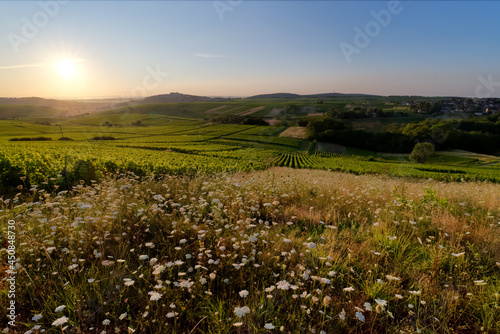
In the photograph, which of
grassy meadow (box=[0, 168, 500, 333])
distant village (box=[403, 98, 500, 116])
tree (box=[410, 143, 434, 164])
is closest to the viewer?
grassy meadow (box=[0, 168, 500, 333])

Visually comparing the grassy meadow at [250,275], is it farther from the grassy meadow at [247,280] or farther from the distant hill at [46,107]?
the distant hill at [46,107]

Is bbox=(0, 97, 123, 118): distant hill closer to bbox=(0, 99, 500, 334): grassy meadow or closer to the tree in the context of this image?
bbox=(0, 99, 500, 334): grassy meadow

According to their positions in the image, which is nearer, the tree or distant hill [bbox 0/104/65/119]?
the tree

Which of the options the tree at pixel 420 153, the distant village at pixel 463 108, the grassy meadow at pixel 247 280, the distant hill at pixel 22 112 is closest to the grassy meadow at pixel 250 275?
the grassy meadow at pixel 247 280

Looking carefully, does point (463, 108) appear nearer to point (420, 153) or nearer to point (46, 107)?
point (420, 153)

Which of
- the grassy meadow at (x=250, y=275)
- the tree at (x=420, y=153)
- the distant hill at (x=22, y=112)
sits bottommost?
the tree at (x=420, y=153)

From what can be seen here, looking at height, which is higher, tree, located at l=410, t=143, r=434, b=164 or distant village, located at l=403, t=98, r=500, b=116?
distant village, located at l=403, t=98, r=500, b=116

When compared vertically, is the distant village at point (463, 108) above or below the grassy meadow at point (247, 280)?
above

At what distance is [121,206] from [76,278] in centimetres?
209

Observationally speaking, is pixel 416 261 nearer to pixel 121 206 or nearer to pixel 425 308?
pixel 425 308

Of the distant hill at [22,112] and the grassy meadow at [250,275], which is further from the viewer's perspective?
the distant hill at [22,112]

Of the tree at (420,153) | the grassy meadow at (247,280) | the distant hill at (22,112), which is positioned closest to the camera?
the grassy meadow at (247,280)

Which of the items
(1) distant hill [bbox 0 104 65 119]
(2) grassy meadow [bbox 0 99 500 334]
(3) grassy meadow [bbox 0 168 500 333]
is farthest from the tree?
(1) distant hill [bbox 0 104 65 119]

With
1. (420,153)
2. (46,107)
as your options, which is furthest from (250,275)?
(46,107)
